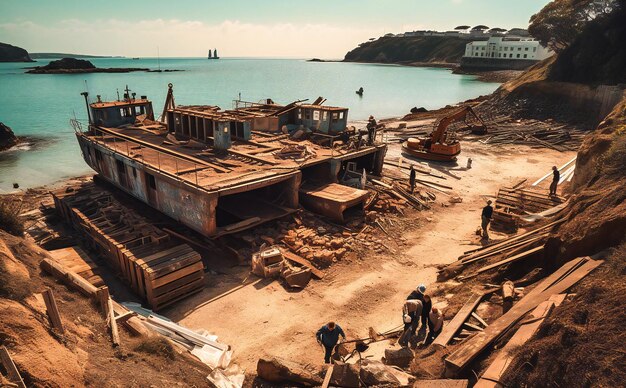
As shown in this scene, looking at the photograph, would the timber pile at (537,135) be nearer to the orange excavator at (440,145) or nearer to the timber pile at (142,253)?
the orange excavator at (440,145)

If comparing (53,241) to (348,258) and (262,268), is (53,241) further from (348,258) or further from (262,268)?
(348,258)

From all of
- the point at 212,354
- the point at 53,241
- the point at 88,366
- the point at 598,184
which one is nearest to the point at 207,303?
the point at 212,354

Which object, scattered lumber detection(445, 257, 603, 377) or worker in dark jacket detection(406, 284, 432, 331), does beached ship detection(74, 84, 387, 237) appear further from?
scattered lumber detection(445, 257, 603, 377)

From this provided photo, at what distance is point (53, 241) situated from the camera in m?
19.2

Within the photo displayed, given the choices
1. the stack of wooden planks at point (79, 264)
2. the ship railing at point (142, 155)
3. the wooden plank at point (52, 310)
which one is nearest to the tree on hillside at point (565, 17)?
the ship railing at point (142, 155)

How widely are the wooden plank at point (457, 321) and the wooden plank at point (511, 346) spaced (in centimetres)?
176

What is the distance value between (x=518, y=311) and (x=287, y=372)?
5672 millimetres

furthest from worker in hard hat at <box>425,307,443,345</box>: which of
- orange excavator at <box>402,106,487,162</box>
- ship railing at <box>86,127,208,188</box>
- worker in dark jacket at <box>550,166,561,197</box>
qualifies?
orange excavator at <box>402,106,487,162</box>

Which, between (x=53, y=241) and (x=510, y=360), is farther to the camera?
(x=53, y=241)

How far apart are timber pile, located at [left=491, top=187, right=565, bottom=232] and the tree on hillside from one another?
4284 cm

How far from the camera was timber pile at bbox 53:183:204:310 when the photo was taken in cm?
1398

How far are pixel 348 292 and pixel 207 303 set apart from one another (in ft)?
18.1

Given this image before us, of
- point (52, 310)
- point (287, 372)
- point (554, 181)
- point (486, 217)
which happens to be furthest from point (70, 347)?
point (554, 181)

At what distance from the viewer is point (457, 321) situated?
9.67 meters
